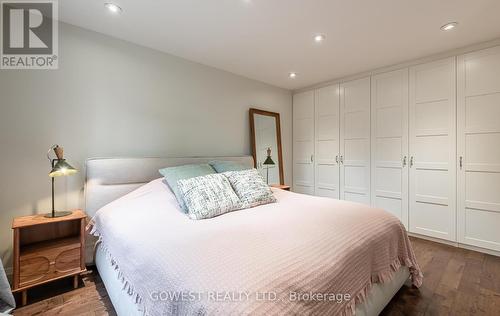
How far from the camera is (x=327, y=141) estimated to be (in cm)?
387

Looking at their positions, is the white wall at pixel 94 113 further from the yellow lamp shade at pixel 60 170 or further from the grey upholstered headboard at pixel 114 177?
the yellow lamp shade at pixel 60 170

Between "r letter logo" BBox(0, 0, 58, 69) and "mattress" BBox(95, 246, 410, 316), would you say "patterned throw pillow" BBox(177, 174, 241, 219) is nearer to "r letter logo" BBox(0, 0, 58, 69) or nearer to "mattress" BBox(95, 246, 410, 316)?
"mattress" BBox(95, 246, 410, 316)

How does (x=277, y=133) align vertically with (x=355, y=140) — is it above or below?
above

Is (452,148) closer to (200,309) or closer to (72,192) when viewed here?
(200,309)

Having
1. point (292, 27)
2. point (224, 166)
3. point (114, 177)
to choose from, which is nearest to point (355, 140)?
point (292, 27)

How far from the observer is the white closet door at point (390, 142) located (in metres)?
3.08

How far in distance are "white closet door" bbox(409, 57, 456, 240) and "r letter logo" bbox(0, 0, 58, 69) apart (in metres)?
3.98

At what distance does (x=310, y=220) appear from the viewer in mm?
1543

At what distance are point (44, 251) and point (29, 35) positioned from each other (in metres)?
1.84

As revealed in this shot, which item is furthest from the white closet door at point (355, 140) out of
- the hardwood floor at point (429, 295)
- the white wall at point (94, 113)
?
the white wall at point (94, 113)

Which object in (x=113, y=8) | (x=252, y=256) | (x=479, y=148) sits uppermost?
(x=113, y=8)

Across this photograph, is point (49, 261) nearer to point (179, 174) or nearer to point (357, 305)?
point (179, 174)

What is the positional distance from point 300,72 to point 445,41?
5.45 feet

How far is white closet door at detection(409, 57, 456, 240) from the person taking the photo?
8.93ft
